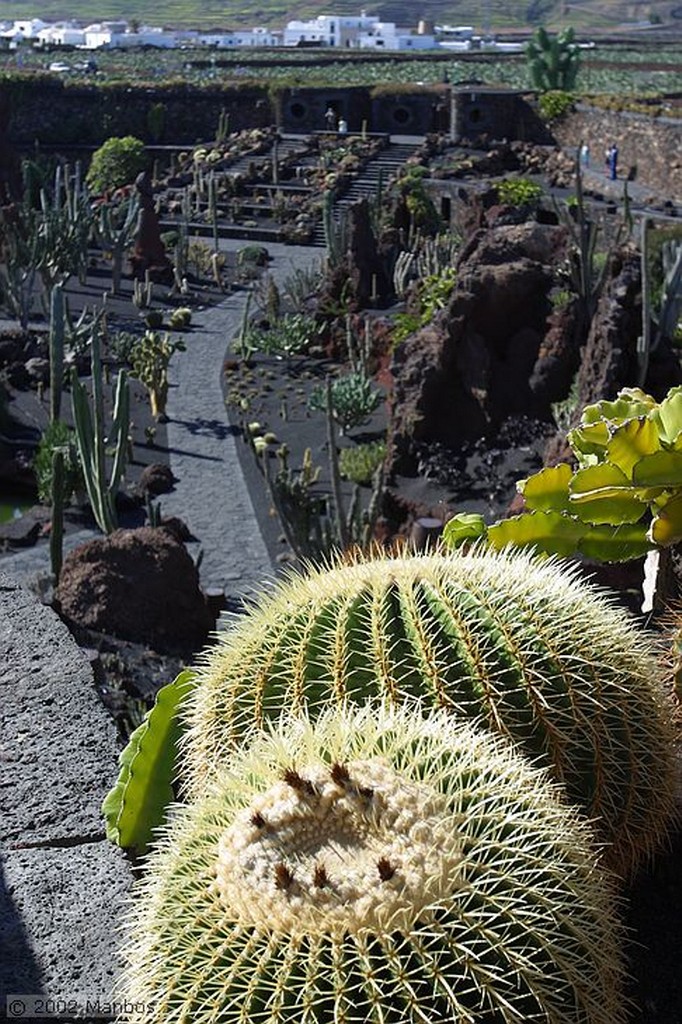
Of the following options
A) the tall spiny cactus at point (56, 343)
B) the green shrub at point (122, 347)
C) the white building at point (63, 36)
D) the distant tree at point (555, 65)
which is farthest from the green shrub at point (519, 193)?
the white building at point (63, 36)

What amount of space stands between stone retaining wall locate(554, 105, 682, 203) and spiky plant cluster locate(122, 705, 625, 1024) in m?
25.1

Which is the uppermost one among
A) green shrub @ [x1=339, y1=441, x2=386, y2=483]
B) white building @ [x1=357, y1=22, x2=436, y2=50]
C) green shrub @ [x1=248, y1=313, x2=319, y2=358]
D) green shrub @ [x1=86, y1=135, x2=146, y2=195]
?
green shrub @ [x1=339, y1=441, x2=386, y2=483]

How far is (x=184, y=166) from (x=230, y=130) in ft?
18.5

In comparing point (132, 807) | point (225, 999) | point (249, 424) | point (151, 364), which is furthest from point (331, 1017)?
point (151, 364)

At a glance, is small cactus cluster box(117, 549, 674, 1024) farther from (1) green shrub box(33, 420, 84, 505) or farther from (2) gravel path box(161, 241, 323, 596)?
(1) green shrub box(33, 420, 84, 505)

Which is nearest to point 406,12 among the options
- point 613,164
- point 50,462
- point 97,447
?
point 613,164

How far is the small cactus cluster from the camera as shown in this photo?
1672mm

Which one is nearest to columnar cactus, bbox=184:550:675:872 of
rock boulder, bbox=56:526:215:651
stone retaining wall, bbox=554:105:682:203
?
rock boulder, bbox=56:526:215:651

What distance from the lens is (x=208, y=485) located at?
41.1ft

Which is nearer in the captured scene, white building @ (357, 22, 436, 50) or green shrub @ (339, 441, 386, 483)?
green shrub @ (339, 441, 386, 483)

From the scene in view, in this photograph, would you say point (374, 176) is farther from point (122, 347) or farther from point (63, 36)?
point (63, 36)

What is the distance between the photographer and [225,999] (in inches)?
66.0

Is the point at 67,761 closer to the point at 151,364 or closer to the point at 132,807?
the point at 132,807

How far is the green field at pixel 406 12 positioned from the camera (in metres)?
128
